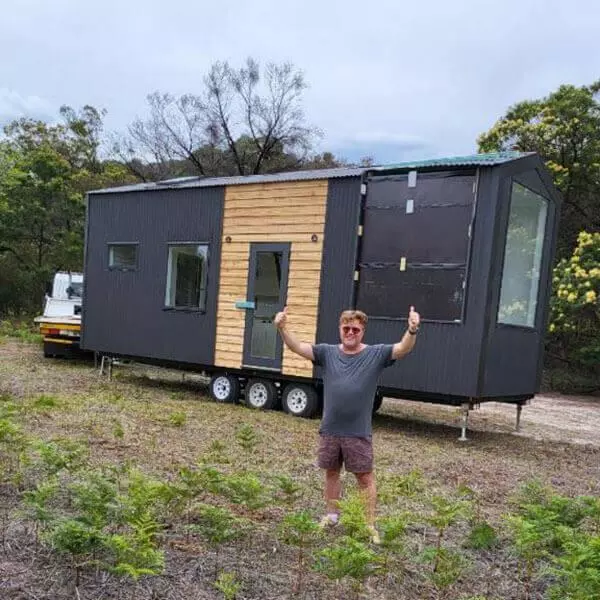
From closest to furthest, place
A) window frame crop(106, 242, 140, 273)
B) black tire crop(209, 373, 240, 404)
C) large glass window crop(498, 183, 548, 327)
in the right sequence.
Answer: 1. large glass window crop(498, 183, 548, 327)
2. black tire crop(209, 373, 240, 404)
3. window frame crop(106, 242, 140, 273)

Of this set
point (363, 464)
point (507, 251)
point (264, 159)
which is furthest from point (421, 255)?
point (264, 159)

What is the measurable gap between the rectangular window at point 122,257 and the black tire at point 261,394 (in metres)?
3.13

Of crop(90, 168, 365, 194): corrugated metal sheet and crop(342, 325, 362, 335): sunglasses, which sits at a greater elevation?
crop(90, 168, 365, 194): corrugated metal sheet

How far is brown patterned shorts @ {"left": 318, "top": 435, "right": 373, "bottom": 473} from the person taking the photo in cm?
405

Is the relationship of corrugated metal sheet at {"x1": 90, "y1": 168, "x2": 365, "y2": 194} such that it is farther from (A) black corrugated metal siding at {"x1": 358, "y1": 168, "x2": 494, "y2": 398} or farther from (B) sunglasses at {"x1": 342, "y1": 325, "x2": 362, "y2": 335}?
(B) sunglasses at {"x1": 342, "y1": 325, "x2": 362, "y2": 335}

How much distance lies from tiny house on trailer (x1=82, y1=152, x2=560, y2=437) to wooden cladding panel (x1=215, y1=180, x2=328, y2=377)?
0.02m

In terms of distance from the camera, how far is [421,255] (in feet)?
28.0

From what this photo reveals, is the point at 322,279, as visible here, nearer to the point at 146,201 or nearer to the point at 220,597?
the point at 146,201

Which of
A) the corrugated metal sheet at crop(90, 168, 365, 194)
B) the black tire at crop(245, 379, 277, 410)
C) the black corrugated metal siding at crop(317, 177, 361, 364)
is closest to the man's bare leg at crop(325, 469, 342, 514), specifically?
the black corrugated metal siding at crop(317, 177, 361, 364)

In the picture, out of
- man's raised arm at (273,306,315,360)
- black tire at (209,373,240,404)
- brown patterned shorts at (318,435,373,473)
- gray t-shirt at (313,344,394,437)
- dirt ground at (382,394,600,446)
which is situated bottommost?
dirt ground at (382,394,600,446)

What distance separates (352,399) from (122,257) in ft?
28.8

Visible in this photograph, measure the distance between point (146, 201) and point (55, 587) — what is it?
9.25 m

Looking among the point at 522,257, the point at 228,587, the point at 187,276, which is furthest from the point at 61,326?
the point at 228,587

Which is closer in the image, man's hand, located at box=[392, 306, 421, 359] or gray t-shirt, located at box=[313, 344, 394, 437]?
man's hand, located at box=[392, 306, 421, 359]
